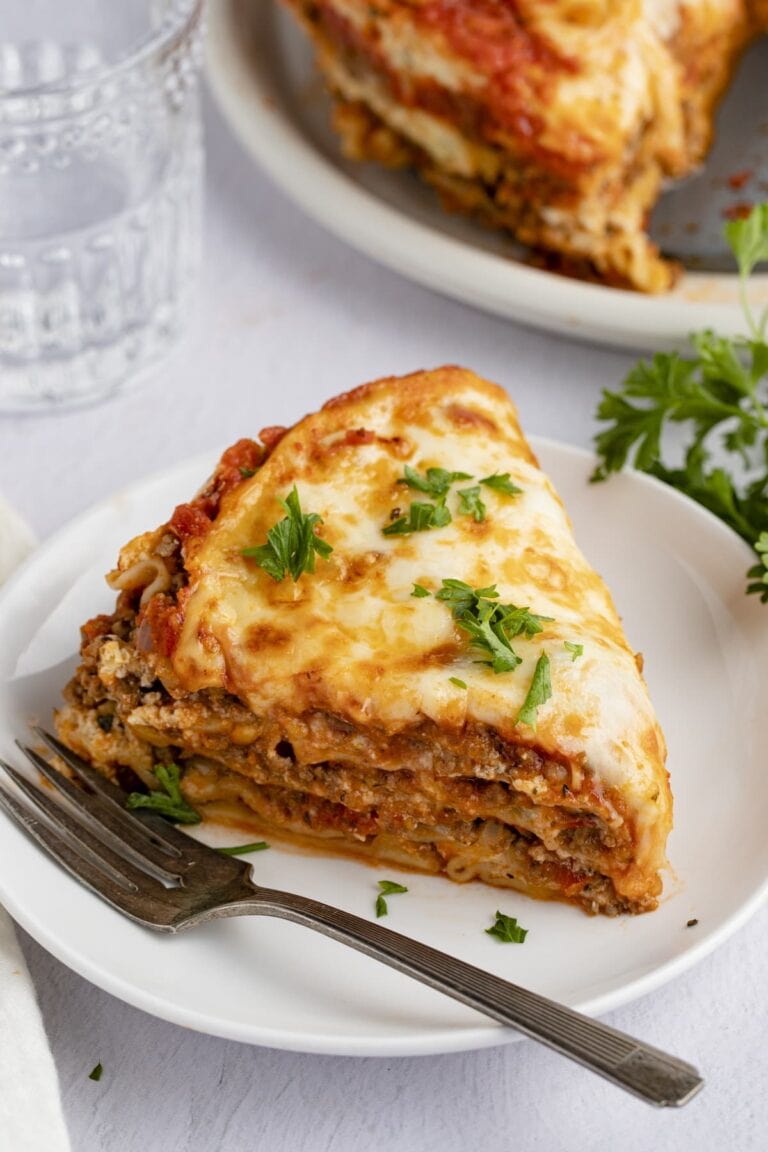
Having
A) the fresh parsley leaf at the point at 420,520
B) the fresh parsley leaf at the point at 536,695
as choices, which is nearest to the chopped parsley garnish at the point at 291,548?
the fresh parsley leaf at the point at 420,520

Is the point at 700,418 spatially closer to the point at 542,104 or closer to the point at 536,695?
the point at 542,104

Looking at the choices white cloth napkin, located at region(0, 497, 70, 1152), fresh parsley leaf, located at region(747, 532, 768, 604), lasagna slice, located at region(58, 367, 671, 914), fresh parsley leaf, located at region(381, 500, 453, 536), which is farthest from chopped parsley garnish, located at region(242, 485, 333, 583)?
fresh parsley leaf, located at region(747, 532, 768, 604)

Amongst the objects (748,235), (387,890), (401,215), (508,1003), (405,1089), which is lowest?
(405,1089)

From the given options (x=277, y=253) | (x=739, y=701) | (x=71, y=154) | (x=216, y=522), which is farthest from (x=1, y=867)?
(x=277, y=253)

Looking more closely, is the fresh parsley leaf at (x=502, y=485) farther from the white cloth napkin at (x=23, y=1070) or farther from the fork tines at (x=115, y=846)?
the white cloth napkin at (x=23, y=1070)

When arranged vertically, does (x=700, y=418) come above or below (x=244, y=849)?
above

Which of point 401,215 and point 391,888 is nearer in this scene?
point 391,888

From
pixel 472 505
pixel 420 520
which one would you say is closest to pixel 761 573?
pixel 472 505
